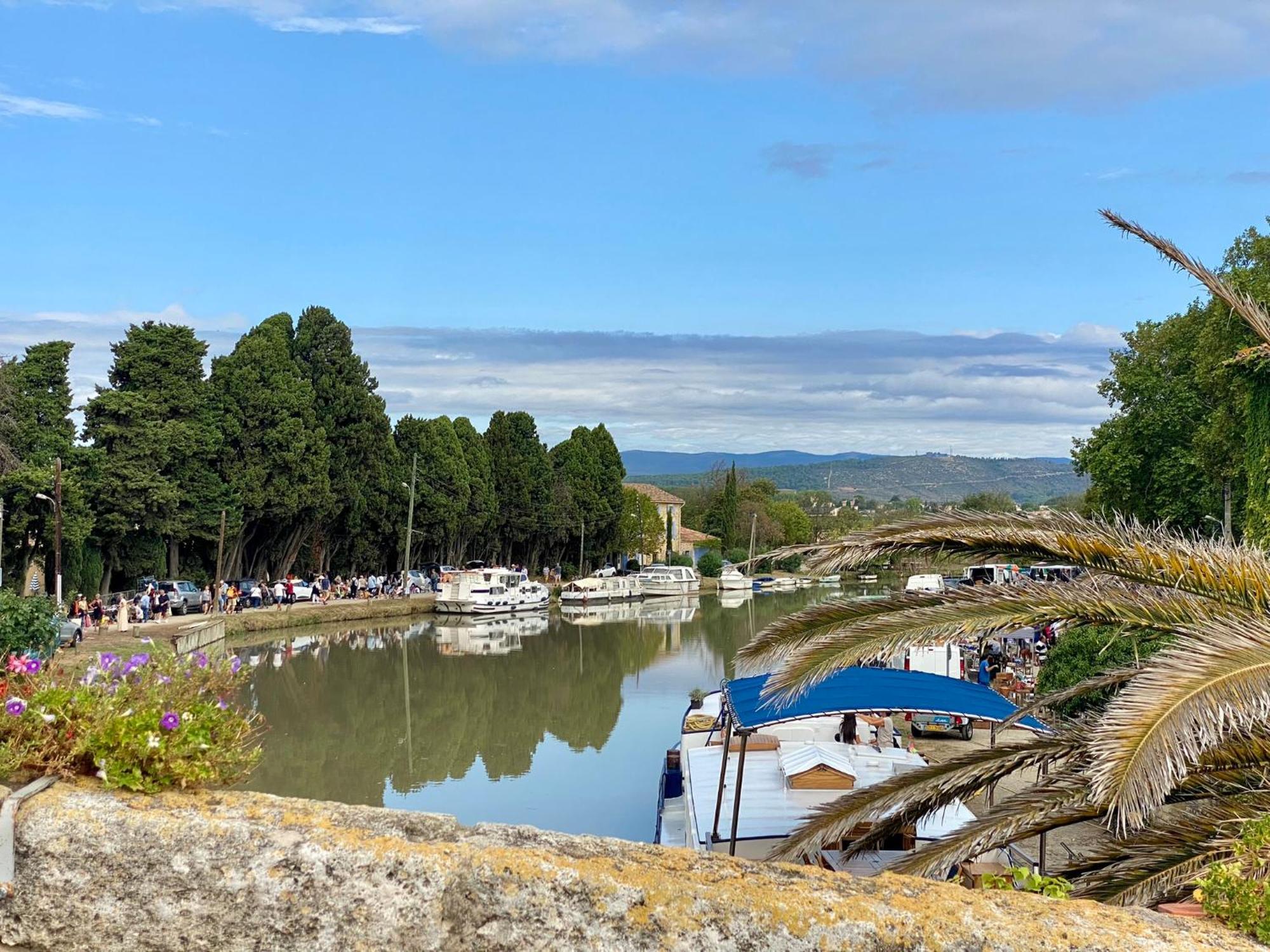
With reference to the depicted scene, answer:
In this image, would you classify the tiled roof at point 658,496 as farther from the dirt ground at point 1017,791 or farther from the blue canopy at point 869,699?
the blue canopy at point 869,699

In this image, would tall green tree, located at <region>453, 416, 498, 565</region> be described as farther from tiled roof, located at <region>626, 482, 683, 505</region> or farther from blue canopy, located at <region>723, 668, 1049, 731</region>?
blue canopy, located at <region>723, 668, 1049, 731</region>

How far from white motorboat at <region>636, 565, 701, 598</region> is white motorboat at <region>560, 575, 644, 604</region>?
947 millimetres

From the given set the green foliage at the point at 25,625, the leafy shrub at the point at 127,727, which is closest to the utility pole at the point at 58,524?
the green foliage at the point at 25,625

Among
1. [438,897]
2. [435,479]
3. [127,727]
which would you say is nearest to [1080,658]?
Result: [438,897]

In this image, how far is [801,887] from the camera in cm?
315

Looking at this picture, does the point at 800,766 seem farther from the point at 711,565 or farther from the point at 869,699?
the point at 711,565

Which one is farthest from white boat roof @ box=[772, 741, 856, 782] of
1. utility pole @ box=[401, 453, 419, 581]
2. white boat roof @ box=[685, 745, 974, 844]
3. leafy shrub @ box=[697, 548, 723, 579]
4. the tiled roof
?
the tiled roof

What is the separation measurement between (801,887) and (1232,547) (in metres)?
3.67

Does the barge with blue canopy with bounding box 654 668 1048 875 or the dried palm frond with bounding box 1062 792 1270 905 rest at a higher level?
the dried palm frond with bounding box 1062 792 1270 905

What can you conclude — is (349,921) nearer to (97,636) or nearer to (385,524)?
(97,636)

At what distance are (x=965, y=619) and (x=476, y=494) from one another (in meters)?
53.3

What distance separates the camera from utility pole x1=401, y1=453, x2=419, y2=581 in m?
47.9

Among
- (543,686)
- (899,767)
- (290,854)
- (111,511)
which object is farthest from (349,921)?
(111,511)

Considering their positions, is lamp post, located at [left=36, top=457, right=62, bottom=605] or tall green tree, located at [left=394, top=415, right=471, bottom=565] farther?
tall green tree, located at [left=394, top=415, right=471, bottom=565]
